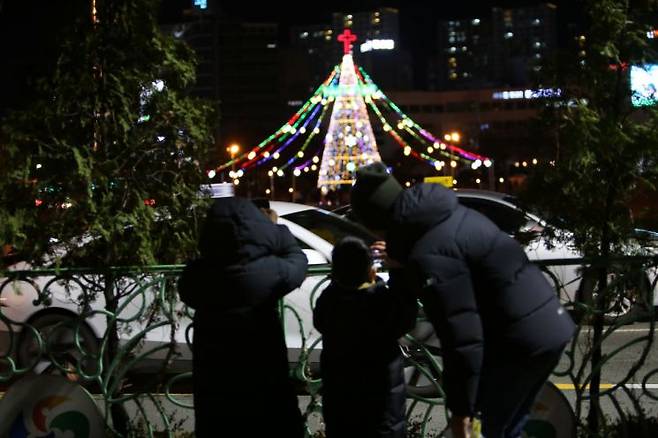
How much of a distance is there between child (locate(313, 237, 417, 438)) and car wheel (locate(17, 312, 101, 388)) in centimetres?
205

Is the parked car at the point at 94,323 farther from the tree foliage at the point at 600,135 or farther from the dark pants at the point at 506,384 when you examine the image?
the dark pants at the point at 506,384

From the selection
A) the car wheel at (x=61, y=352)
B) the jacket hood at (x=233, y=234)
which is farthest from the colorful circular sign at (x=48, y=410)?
the jacket hood at (x=233, y=234)

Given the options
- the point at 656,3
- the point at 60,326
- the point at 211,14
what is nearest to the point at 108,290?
the point at 60,326

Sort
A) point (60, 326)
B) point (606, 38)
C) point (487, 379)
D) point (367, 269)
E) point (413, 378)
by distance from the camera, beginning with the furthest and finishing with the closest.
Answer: point (413, 378)
point (60, 326)
point (606, 38)
point (367, 269)
point (487, 379)

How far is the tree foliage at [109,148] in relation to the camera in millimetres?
5312

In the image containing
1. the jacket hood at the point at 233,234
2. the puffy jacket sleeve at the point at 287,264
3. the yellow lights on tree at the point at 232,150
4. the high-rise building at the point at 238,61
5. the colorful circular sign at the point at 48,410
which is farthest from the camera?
the high-rise building at the point at 238,61

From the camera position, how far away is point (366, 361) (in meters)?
3.93

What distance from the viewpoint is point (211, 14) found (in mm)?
159375

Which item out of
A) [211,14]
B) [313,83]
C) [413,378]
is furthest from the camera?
[313,83]

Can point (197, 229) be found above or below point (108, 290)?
above

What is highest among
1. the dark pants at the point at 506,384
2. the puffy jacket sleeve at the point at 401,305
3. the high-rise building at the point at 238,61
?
the high-rise building at the point at 238,61

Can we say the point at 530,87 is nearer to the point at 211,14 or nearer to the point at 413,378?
the point at 413,378

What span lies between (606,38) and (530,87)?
510 mm

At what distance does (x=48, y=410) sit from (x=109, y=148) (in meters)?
1.59
